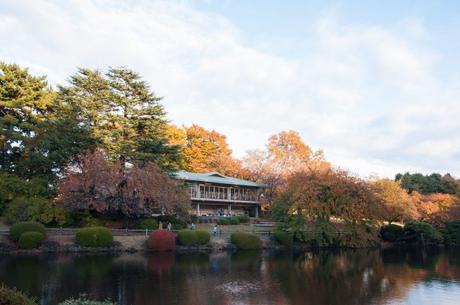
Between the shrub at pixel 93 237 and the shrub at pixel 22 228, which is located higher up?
the shrub at pixel 22 228

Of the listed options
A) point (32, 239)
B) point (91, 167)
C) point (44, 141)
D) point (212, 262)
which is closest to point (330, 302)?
point (212, 262)

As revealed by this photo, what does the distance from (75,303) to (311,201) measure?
106 feet

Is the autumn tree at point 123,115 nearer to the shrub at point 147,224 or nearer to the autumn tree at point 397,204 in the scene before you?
the shrub at point 147,224

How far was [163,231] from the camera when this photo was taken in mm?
34562

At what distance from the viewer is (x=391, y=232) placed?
1852 inches

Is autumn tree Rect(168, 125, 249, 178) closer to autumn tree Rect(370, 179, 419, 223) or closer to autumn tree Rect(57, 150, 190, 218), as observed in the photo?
autumn tree Rect(370, 179, 419, 223)

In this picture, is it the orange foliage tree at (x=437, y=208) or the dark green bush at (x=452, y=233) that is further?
the orange foliage tree at (x=437, y=208)

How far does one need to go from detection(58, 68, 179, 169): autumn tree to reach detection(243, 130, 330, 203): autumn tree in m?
16.7

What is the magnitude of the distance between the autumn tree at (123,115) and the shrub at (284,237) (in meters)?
12.7

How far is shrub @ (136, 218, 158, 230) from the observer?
1467 inches

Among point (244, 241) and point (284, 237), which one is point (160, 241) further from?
point (284, 237)

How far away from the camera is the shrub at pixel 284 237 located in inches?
1593

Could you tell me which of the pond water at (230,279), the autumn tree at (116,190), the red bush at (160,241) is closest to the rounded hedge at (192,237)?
the red bush at (160,241)

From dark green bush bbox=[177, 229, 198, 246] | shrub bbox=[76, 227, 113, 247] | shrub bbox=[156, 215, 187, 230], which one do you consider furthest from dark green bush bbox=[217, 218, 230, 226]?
shrub bbox=[76, 227, 113, 247]
